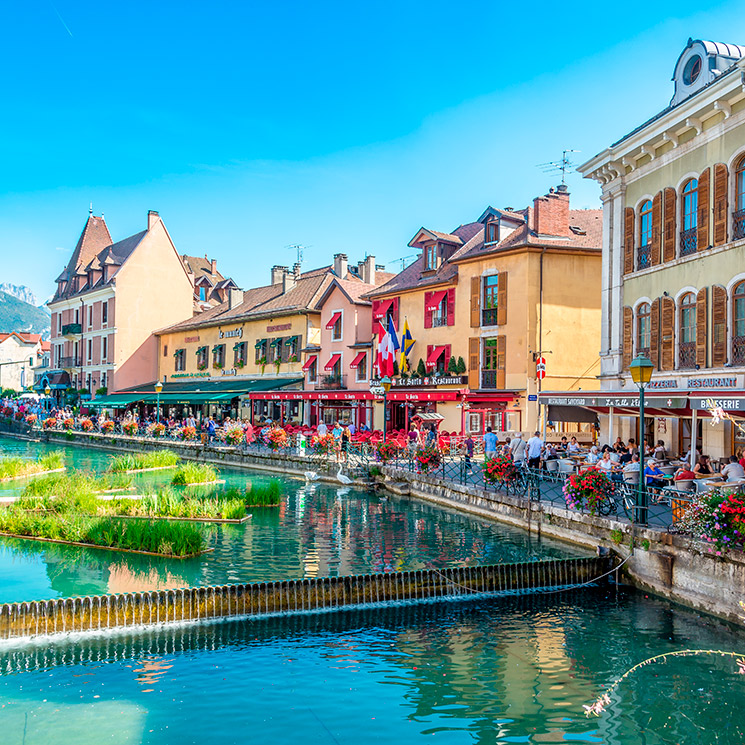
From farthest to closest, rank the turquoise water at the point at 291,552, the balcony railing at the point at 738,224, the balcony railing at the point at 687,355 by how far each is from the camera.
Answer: the balcony railing at the point at 687,355 → the balcony railing at the point at 738,224 → the turquoise water at the point at 291,552

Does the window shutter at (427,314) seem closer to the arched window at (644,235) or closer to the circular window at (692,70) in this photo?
the arched window at (644,235)

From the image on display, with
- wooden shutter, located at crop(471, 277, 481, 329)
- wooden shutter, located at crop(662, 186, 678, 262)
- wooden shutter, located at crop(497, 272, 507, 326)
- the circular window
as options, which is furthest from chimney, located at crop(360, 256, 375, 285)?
wooden shutter, located at crop(662, 186, 678, 262)

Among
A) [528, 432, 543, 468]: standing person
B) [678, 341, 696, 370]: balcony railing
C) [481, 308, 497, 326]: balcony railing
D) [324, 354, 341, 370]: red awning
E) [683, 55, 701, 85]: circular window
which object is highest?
[683, 55, 701, 85]: circular window

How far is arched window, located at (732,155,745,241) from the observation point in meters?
16.6

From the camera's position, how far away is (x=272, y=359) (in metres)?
43.7

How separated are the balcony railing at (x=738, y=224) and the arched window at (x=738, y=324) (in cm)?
111

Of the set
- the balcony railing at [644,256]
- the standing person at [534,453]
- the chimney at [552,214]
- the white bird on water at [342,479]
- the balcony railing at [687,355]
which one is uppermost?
the chimney at [552,214]

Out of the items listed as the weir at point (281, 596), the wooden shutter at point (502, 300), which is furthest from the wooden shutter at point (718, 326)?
the wooden shutter at point (502, 300)

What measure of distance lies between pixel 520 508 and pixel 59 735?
1155 centimetres

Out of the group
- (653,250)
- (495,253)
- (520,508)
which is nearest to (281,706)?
(520,508)

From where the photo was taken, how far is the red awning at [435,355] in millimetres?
33500

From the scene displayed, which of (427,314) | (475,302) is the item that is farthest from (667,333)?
(427,314)

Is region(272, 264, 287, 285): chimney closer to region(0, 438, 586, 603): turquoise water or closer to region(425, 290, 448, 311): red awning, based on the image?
region(425, 290, 448, 311): red awning

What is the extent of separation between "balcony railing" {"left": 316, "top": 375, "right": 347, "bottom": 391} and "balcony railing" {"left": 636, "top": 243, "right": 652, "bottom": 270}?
2064 centimetres
